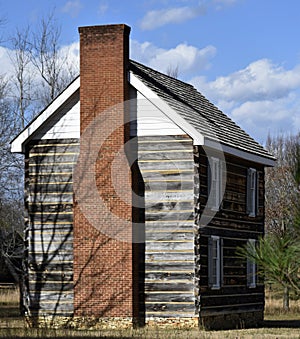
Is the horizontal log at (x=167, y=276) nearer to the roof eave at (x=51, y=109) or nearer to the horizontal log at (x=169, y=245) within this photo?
the horizontal log at (x=169, y=245)

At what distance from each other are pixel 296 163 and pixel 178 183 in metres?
19.1

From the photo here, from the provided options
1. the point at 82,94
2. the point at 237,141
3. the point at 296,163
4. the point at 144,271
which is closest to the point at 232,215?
the point at 237,141

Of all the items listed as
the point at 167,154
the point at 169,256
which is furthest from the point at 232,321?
the point at 167,154

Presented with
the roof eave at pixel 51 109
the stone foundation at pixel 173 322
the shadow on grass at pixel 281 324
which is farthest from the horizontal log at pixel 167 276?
the roof eave at pixel 51 109

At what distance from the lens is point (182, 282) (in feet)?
89.8

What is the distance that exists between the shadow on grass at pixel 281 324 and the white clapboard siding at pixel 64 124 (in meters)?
10.3

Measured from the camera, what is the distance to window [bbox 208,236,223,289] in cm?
2877

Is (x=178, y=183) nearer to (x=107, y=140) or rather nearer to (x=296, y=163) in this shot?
(x=107, y=140)

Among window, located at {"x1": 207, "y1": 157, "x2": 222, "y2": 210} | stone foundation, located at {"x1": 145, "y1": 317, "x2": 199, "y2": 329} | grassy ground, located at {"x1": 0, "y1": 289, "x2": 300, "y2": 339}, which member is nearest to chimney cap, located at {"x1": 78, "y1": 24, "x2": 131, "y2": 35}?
window, located at {"x1": 207, "y1": 157, "x2": 222, "y2": 210}

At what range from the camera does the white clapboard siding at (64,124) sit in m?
28.5

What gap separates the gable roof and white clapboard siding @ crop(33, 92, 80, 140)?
309 mm

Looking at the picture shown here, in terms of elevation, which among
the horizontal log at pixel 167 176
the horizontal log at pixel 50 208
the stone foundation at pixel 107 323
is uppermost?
the horizontal log at pixel 167 176

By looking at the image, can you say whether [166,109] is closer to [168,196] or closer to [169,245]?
[168,196]

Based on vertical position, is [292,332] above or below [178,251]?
below
